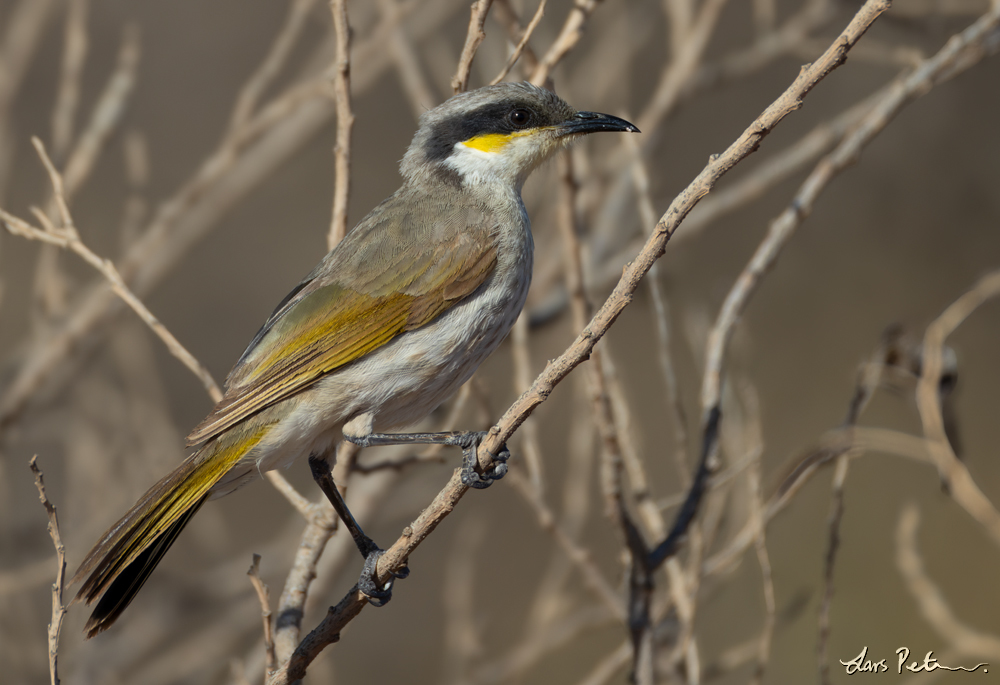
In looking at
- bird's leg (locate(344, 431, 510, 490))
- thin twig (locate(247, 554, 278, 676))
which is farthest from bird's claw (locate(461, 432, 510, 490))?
thin twig (locate(247, 554, 278, 676))

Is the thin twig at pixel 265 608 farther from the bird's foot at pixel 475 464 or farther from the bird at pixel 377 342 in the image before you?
the bird's foot at pixel 475 464

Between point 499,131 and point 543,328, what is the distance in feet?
3.93

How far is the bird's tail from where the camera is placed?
2.50m

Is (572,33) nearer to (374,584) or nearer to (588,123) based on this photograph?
(588,123)

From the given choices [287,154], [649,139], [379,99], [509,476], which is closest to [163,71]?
[379,99]

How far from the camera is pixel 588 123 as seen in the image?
11.0ft

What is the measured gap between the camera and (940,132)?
655 centimetres

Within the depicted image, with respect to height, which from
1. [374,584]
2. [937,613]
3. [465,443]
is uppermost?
[465,443]

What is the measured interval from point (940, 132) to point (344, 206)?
199 inches

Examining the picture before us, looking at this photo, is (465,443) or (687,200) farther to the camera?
(465,443)

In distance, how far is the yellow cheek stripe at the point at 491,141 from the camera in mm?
3453

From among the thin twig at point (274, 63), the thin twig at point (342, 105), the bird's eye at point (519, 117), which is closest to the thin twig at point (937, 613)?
the bird's eye at point (519, 117)

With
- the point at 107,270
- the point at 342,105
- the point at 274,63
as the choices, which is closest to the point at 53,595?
the point at 107,270

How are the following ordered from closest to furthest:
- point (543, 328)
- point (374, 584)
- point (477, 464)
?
point (477, 464) → point (374, 584) → point (543, 328)
